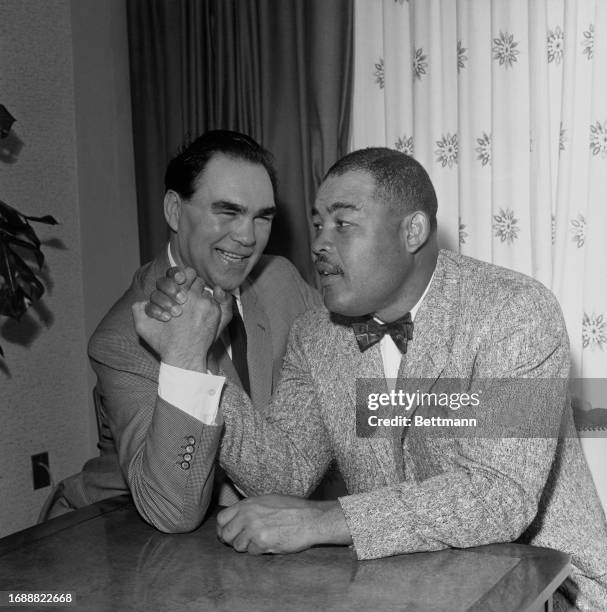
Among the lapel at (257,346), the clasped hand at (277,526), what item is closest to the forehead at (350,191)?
the lapel at (257,346)

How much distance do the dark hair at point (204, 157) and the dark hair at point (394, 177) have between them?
1.61 feet

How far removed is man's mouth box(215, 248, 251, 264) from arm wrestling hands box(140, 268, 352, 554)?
0.85 feet

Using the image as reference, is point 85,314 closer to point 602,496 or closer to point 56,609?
point 602,496

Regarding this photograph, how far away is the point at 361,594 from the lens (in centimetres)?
133

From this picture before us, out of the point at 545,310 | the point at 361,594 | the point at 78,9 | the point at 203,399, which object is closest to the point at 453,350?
the point at 545,310

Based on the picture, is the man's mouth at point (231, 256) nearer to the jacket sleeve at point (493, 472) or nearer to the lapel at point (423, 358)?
the lapel at point (423, 358)

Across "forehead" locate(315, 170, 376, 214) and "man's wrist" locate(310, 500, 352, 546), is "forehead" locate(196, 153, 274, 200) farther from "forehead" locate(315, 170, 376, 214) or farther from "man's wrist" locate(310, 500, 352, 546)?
"man's wrist" locate(310, 500, 352, 546)

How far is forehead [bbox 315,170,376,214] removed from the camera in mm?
1986

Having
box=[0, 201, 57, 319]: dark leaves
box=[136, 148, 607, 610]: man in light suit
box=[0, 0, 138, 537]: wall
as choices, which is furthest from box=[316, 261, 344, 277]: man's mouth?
box=[0, 0, 138, 537]: wall

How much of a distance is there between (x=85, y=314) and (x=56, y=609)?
7.96ft

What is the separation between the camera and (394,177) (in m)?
2.02

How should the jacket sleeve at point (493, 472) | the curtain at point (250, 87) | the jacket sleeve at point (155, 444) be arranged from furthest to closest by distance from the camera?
1. the curtain at point (250, 87)
2. the jacket sleeve at point (155, 444)
3. the jacket sleeve at point (493, 472)

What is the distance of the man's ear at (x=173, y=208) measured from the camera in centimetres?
248

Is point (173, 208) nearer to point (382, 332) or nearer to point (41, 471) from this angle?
point (382, 332)
